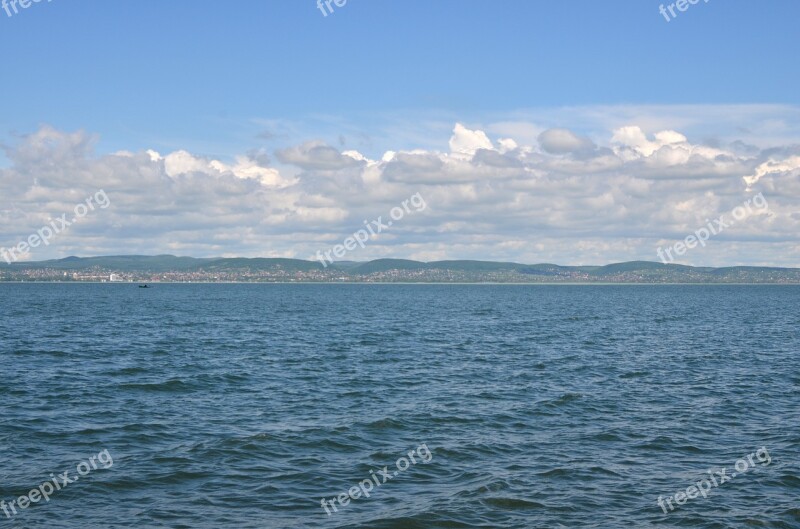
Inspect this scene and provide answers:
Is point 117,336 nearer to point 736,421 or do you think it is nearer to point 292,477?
point 292,477

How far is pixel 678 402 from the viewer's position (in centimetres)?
4062

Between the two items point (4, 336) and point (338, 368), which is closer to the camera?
point (338, 368)

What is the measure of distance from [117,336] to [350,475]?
61.4 m

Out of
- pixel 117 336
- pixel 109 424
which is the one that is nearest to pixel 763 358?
pixel 109 424

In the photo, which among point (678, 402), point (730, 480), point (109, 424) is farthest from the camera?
point (678, 402)
